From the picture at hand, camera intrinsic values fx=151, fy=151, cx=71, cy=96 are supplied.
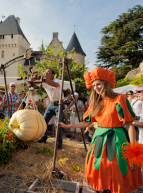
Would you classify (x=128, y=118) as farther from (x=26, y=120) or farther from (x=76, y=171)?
(x=26, y=120)

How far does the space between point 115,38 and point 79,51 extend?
889cm

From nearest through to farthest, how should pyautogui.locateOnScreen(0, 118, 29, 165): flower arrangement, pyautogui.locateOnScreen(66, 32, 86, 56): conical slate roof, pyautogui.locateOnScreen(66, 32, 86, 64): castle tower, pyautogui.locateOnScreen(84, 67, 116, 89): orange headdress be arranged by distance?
pyautogui.locateOnScreen(84, 67, 116, 89): orange headdress, pyautogui.locateOnScreen(0, 118, 29, 165): flower arrangement, pyautogui.locateOnScreen(66, 32, 86, 64): castle tower, pyautogui.locateOnScreen(66, 32, 86, 56): conical slate roof

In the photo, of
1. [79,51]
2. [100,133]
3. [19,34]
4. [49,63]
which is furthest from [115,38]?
[100,133]

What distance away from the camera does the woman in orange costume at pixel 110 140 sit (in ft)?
5.35

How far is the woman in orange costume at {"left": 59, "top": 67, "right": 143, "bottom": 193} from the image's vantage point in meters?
1.63

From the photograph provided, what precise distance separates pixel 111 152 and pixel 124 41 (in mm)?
25782

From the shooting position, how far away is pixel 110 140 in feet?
5.70

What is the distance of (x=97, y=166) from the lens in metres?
1.72

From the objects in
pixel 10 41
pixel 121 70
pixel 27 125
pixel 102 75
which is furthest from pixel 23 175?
pixel 10 41

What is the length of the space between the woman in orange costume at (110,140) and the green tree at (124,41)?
2319cm

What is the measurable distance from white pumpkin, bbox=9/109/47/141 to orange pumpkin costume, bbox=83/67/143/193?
1.19 m

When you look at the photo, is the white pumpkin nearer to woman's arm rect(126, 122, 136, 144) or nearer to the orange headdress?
the orange headdress

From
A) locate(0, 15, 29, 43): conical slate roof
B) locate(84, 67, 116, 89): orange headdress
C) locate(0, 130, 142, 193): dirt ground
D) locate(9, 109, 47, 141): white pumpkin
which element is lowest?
locate(0, 130, 142, 193): dirt ground

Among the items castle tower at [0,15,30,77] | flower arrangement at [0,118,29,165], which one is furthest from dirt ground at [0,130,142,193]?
castle tower at [0,15,30,77]
